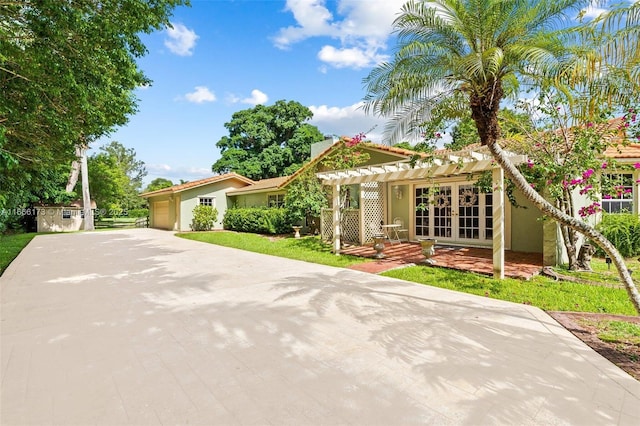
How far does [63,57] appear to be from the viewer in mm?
6293

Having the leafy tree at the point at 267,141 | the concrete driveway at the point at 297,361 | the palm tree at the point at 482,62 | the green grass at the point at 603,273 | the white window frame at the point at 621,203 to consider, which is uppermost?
the leafy tree at the point at 267,141

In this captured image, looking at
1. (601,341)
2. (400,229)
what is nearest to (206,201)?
(400,229)

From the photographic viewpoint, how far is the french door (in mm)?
11906

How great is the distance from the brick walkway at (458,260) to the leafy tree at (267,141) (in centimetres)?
2790

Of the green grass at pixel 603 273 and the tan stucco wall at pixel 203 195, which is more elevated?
the tan stucco wall at pixel 203 195

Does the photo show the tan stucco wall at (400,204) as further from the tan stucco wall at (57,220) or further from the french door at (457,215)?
the tan stucco wall at (57,220)

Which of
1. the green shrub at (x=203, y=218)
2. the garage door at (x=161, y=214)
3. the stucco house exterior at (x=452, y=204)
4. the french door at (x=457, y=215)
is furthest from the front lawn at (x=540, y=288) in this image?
the garage door at (x=161, y=214)

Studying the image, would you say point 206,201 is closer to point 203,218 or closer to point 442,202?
point 203,218

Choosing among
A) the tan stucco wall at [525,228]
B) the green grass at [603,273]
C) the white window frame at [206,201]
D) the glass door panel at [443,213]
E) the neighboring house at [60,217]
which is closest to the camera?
the green grass at [603,273]

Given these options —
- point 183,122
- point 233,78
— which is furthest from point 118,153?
point 233,78

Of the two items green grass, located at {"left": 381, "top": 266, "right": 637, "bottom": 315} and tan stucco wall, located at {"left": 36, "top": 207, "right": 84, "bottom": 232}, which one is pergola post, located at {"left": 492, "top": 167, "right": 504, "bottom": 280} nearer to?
green grass, located at {"left": 381, "top": 266, "right": 637, "bottom": 315}

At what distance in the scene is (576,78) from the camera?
4.28 meters

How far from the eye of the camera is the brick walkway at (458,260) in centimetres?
839

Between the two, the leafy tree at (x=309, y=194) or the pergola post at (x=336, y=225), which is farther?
the leafy tree at (x=309, y=194)
